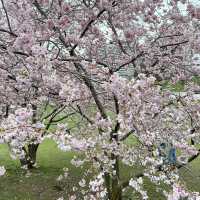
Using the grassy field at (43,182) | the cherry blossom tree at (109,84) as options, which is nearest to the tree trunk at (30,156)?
the grassy field at (43,182)

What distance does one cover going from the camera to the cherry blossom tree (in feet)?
21.3

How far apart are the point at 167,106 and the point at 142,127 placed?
1.90 meters

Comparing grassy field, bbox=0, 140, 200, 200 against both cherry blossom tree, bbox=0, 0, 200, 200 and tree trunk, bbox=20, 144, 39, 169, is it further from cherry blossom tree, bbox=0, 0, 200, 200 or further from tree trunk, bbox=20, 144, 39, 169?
cherry blossom tree, bbox=0, 0, 200, 200

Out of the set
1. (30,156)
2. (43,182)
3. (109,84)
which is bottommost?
(43,182)

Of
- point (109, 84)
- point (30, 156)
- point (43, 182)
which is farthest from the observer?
point (30, 156)

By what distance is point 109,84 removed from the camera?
6629 mm

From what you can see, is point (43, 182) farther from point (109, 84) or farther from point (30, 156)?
point (109, 84)

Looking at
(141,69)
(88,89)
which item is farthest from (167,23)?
(88,89)

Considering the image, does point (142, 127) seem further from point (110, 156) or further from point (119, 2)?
point (119, 2)

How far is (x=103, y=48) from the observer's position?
11422 millimetres

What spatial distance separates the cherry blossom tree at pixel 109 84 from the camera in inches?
256

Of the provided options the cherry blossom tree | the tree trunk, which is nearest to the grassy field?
the tree trunk

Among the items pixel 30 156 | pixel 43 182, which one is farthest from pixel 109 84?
pixel 30 156

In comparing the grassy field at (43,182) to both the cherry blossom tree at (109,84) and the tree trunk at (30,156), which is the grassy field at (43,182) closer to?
the tree trunk at (30,156)
